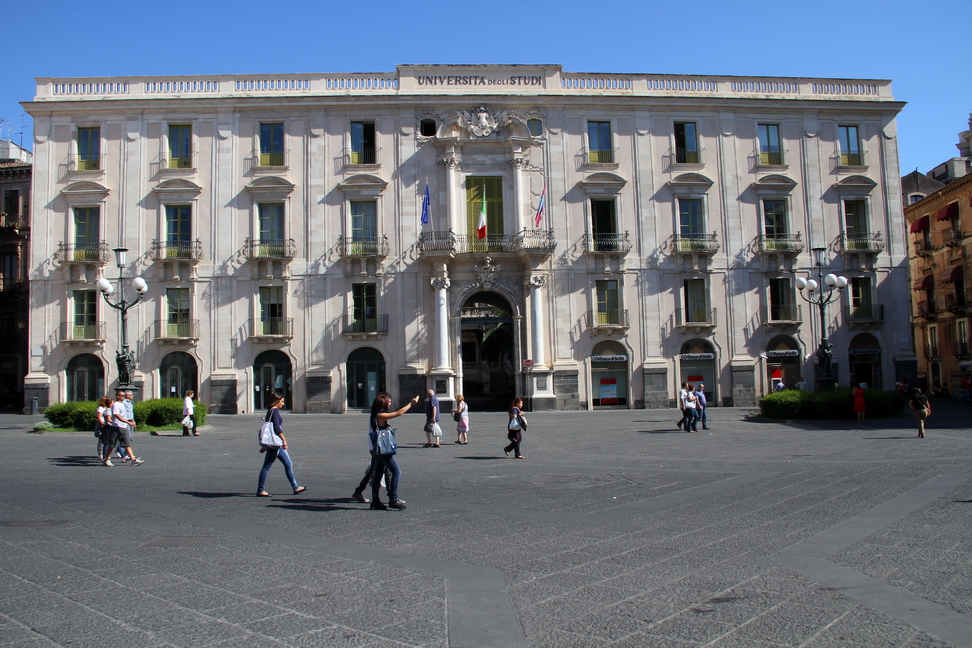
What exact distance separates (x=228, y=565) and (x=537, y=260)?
93.5ft

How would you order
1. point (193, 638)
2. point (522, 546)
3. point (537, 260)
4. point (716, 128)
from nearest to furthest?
point (193, 638) → point (522, 546) → point (537, 260) → point (716, 128)

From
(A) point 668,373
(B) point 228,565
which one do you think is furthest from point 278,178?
(B) point 228,565

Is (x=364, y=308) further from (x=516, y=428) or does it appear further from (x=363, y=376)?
(x=516, y=428)

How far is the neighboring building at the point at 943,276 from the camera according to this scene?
4666 cm

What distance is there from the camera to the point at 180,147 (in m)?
35.2

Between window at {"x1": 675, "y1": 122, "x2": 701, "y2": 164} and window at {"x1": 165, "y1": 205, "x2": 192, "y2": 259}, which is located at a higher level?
window at {"x1": 675, "y1": 122, "x2": 701, "y2": 164}

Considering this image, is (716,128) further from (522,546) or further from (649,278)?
(522,546)

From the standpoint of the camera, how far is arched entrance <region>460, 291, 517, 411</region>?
36312 mm

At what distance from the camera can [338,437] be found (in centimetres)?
2247

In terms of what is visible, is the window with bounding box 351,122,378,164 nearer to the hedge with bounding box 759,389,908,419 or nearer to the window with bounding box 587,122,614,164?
the window with bounding box 587,122,614,164

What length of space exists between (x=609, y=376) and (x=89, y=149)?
27860 mm

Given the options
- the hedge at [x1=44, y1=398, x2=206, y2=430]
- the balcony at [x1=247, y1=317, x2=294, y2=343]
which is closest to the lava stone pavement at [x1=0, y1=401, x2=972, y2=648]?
the hedge at [x1=44, y1=398, x2=206, y2=430]

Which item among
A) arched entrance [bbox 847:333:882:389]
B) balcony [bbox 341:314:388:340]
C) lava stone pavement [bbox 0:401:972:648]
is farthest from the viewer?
arched entrance [bbox 847:333:882:389]

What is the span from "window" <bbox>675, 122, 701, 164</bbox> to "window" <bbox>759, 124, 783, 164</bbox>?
351 cm
